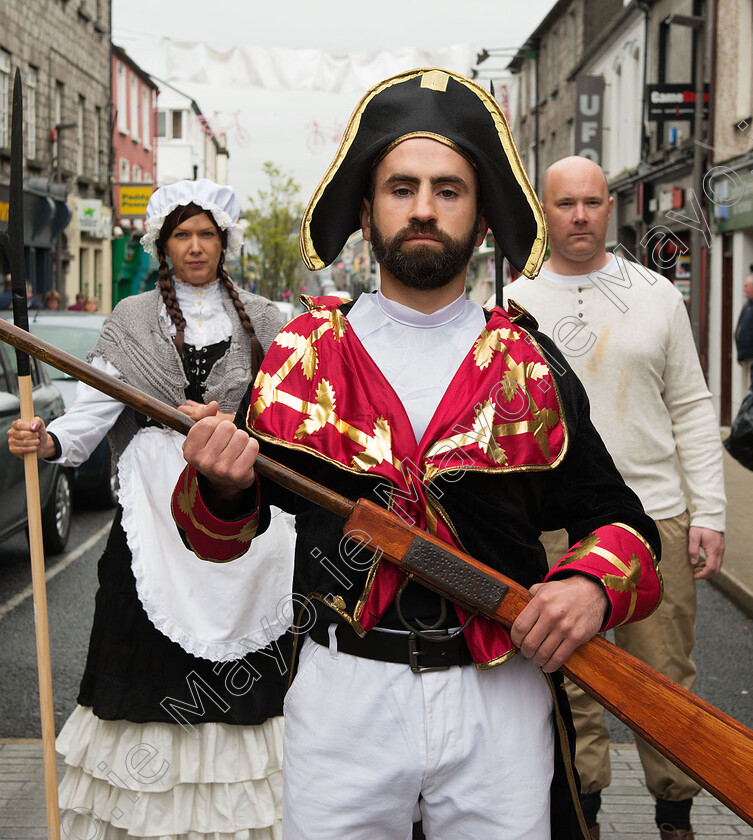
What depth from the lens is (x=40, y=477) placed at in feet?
24.1

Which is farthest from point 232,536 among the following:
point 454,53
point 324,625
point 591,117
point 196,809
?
point 591,117

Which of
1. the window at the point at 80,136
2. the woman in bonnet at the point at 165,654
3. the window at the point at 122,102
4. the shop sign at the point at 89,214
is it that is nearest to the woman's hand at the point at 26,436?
the woman in bonnet at the point at 165,654

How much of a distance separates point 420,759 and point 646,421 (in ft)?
6.30

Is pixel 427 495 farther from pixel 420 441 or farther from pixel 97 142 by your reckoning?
pixel 97 142

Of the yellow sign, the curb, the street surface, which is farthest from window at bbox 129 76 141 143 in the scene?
the curb

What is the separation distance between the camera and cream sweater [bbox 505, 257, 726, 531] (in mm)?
3602

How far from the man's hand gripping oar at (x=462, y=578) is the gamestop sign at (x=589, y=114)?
23.6 metres

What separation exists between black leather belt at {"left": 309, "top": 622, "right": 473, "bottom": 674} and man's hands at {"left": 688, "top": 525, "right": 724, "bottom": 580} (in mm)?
1753

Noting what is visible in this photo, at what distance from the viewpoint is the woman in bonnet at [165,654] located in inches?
134

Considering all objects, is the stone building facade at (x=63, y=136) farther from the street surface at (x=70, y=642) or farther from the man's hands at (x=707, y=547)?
the man's hands at (x=707, y=547)

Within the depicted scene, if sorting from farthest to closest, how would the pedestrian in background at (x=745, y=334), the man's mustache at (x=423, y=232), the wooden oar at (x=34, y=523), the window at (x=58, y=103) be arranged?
the window at (x=58, y=103) → the pedestrian in background at (x=745, y=334) → the wooden oar at (x=34, y=523) → the man's mustache at (x=423, y=232)

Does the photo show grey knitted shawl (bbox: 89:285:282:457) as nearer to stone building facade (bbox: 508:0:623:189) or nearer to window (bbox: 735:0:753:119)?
window (bbox: 735:0:753:119)


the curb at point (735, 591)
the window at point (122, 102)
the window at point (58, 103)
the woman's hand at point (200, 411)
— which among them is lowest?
the curb at point (735, 591)

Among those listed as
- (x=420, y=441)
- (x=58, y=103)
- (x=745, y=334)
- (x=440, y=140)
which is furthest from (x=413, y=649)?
(x=58, y=103)
